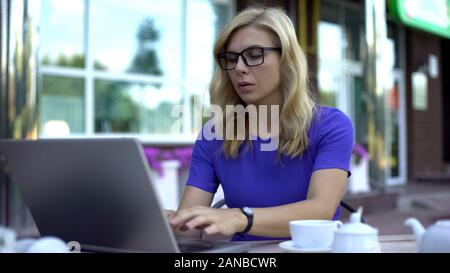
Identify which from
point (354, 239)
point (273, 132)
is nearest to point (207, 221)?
point (354, 239)

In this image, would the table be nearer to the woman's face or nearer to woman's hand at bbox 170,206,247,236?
woman's hand at bbox 170,206,247,236

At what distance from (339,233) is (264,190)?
655 millimetres

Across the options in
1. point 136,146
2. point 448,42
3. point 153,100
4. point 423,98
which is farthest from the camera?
point 448,42

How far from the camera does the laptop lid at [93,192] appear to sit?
107cm

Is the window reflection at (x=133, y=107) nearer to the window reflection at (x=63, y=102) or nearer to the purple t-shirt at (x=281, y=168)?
the window reflection at (x=63, y=102)

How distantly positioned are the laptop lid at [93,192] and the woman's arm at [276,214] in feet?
0.61

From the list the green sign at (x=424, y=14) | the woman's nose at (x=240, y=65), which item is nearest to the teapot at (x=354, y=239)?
the woman's nose at (x=240, y=65)

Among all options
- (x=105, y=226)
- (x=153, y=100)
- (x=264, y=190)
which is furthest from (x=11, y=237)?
(x=153, y=100)

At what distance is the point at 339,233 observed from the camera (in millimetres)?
1154

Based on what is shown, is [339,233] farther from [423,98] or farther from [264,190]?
[423,98]

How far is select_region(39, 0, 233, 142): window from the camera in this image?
573 cm

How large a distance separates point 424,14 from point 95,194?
7740mm

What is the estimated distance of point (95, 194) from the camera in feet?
3.85

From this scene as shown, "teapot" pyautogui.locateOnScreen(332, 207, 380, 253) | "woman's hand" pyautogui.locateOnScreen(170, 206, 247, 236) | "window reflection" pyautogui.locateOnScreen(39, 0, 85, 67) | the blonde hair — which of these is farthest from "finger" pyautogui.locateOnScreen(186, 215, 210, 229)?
"window reflection" pyautogui.locateOnScreen(39, 0, 85, 67)
